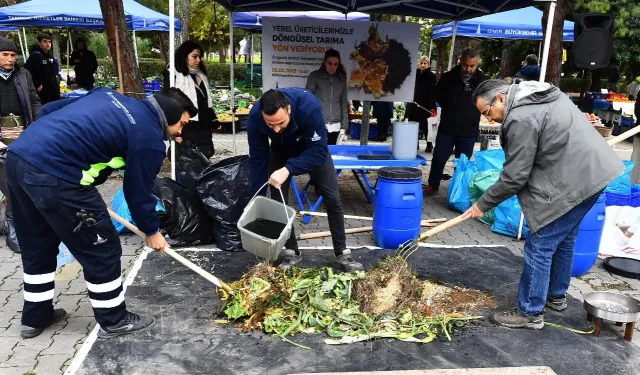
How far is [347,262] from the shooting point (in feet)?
13.5

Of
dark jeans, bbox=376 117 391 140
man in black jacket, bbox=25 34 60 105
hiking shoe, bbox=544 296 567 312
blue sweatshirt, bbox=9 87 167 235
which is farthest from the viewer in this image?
dark jeans, bbox=376 117 391 140

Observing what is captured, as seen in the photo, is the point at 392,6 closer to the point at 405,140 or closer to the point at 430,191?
the point at 405,140

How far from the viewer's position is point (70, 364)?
2871 mm

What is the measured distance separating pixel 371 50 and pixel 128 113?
4.58 m

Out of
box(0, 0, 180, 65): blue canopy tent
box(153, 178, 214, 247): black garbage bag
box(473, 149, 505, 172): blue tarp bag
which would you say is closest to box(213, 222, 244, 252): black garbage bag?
box(153, 178, 214, 247): black garbage bag

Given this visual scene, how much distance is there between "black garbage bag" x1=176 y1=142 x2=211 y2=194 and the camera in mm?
5102

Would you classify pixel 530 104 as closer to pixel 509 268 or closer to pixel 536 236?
pixel 536 236

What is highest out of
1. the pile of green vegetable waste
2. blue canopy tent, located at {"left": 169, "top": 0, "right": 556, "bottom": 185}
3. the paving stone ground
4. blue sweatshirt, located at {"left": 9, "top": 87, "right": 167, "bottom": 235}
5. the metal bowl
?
blue canopy tent, located at {"left": 169, "top": 0, "right": 556, "bottom": 185}

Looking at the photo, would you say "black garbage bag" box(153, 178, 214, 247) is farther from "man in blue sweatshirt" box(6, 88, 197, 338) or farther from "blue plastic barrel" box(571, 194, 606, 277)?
"blue plastic barrel" box(571, 194, 606, 277)

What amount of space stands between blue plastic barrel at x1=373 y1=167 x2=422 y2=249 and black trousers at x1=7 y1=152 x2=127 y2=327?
2.33m

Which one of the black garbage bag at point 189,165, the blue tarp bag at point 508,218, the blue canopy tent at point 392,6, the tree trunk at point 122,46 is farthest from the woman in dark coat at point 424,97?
the black garbage bag at point 189,165

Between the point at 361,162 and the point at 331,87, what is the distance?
1.40 metres

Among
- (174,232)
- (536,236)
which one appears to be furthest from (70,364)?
(536,236)

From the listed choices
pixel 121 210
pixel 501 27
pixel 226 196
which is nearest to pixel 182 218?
pixel 226 196
